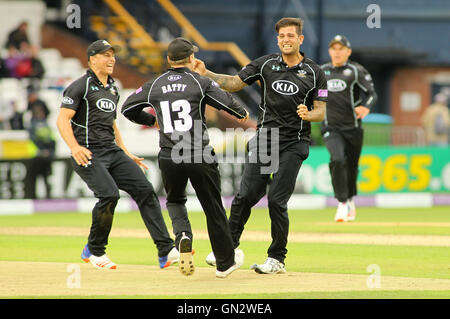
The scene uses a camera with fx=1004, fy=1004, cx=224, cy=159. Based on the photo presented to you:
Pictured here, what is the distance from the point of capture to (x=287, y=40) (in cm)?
984

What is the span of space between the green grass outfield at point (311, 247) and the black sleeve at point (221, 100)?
1.61m

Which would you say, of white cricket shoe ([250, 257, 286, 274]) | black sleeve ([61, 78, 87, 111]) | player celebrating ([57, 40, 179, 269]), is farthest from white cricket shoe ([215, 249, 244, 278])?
black sleeve ([61, 78, 87, 111])

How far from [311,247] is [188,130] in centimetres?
375

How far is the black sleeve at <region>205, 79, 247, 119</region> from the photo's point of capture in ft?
29.7

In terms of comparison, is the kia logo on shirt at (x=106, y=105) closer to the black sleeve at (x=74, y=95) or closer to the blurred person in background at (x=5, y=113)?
the black sleeve at (x=74, y=95)


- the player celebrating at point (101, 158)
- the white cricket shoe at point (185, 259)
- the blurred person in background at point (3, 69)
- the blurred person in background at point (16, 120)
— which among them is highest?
the blurred person in background at point (3, 69)

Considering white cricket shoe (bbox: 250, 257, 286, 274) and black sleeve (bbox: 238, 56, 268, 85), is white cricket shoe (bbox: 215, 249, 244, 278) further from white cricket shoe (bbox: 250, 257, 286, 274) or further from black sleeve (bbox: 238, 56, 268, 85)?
black sleeve (bbox: 238, 56, 268, 85)

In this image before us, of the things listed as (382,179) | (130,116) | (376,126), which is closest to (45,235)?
(130,116)

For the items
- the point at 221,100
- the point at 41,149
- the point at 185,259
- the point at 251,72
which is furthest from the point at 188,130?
the point at 41,149

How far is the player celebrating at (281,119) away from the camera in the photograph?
32.1ft

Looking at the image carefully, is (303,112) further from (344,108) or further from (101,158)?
(344,108)

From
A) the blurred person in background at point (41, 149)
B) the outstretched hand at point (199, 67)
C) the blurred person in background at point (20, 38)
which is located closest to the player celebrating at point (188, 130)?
the outstretched hand at point (199, 67)

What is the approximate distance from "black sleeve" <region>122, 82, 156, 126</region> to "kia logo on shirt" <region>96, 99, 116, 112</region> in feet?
3.63

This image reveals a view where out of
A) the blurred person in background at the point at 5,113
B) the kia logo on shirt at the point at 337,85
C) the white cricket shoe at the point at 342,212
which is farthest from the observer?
the blurred person in background at the point at 5,113
